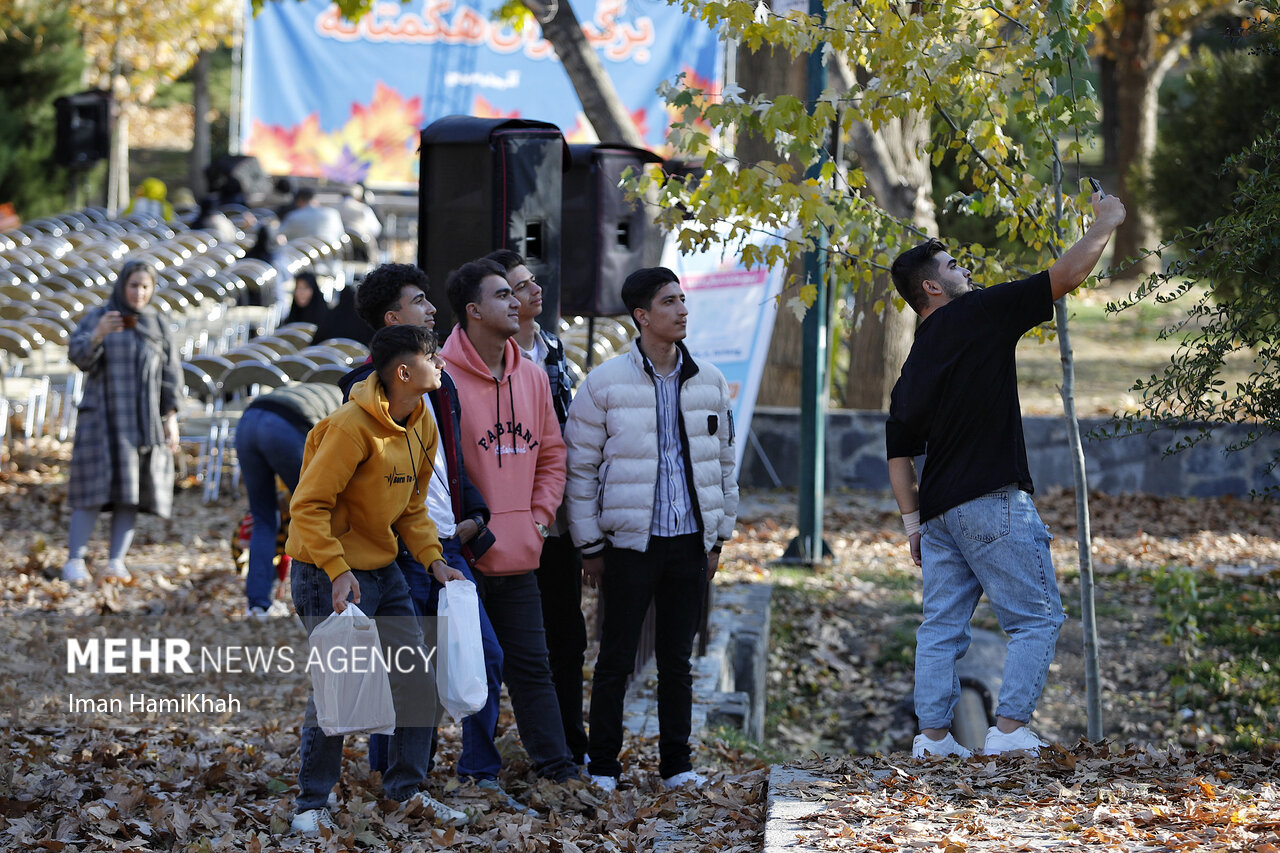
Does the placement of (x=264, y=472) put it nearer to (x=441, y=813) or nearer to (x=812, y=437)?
(x=441, y=813)

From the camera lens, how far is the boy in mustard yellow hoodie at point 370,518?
4.14m

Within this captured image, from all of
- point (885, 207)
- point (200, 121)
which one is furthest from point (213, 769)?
point (200, 121)

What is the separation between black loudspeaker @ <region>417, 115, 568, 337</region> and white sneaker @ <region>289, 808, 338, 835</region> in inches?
96.9

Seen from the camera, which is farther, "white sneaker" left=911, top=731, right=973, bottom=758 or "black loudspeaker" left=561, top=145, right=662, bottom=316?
"black loudspeaker" left=561, top=145, right=662, bottom=316

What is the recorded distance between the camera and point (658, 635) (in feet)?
17.0

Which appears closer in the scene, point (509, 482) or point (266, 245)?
point (509, 482)

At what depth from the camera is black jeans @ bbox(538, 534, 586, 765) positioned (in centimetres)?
540

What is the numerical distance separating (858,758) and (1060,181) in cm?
247

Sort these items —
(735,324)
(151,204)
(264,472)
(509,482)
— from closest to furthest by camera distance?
(509,482) → (264,472) → (735,324) → (151,204)

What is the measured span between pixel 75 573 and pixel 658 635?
4.51 metres

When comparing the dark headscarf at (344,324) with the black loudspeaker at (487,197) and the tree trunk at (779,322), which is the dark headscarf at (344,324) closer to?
the tree trunk at (779,322)

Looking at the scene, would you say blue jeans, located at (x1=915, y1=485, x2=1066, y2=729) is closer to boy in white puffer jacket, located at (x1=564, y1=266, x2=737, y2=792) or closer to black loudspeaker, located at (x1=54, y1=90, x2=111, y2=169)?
A: boy in white puffer jacket, located at (x1=564, y1=266, x2=737, y2=792)

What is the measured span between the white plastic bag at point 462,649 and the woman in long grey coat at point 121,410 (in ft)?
14.6

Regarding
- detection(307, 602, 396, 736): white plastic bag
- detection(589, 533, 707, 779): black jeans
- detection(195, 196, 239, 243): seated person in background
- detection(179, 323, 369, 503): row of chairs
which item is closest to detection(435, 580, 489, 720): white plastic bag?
detection(307, 602, 396, 736): white plastic bag
